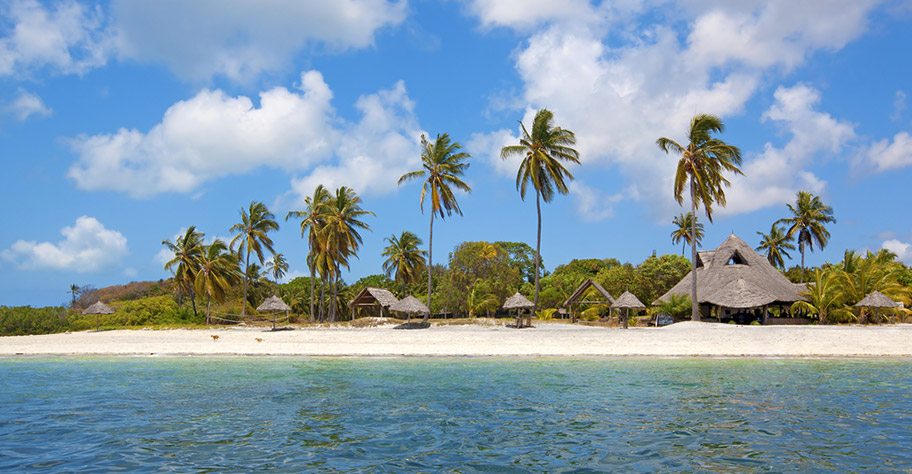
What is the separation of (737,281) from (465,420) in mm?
28118

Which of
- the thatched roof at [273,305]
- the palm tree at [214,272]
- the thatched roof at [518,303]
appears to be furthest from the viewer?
the palm tree at [214,272]

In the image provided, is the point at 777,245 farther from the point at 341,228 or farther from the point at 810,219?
the point at 341,228

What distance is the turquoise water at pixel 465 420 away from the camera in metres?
7.02

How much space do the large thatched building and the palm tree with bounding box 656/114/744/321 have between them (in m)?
2.18

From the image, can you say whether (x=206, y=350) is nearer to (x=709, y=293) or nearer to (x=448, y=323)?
(x=448, y=323)

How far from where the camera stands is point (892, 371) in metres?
15.6

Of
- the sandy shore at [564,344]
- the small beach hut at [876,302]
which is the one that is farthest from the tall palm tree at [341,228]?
the small beach hut at [876,302]

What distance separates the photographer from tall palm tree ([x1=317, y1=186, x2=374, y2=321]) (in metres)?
40.3

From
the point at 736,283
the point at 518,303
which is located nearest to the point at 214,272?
the point at 518,303

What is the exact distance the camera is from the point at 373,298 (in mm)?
42969

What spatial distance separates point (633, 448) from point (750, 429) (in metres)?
2.47

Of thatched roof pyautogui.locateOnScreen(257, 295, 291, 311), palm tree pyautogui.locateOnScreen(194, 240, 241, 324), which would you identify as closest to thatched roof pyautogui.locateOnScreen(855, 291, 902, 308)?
thatched roof pyautogui.locateOnScreen(257, 295, 291, 311)

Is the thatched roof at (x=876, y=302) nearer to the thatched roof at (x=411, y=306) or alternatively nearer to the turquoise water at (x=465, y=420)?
the turquoise water at (x=465, y=420)

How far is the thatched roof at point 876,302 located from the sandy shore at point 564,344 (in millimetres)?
6367
